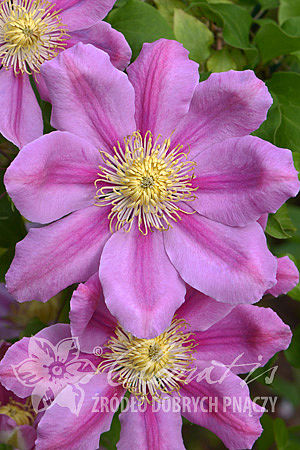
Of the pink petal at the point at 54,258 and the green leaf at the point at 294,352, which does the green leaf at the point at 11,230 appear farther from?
the green leaf at the point at 294,352

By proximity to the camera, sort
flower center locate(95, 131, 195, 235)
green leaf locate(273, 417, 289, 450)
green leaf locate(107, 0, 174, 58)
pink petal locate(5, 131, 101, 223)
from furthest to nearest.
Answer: green leaf locate(273, 417, 289, 450) → green leaf locate(107, 0, 174, 58) → flower center locate(95, 131, 195, 235) → pink petal locate(5, 131, 101, 223)

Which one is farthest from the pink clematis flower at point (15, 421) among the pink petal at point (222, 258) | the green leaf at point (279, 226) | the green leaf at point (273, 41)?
the green leaf at point (273, 41)

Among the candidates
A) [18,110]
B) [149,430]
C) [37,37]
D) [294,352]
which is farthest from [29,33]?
[294,352]

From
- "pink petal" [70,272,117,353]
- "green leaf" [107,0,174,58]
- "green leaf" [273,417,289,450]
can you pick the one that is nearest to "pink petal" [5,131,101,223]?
"pink petal" [70,272,117,353]

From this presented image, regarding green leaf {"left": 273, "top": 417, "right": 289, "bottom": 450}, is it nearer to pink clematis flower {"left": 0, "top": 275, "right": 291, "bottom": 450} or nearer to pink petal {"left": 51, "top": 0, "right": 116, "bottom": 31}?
pink clematis flower {"left": 0, "top": 275, "right": 291, "bottom": 450}

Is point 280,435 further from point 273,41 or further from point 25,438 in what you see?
point 273,41

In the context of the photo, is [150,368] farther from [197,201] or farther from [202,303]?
[197,201]
